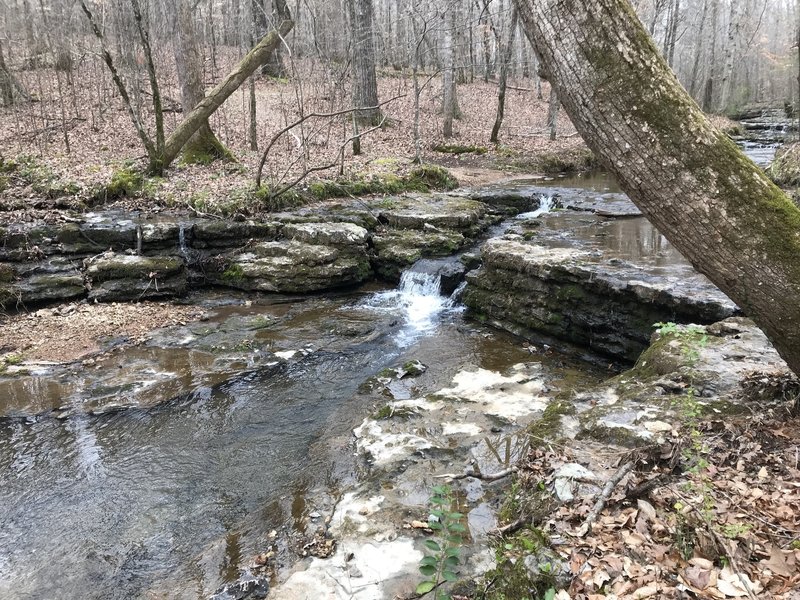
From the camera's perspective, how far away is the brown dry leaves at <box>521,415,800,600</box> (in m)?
2.27

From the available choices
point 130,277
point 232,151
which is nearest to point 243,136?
point 232,151

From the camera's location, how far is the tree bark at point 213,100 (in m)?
12.5

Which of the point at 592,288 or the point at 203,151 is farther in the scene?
the point at 203,151

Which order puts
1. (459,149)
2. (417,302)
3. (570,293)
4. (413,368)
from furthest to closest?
(459,149) → (417,302) → (570,293) → (413,368)

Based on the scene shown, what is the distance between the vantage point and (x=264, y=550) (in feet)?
12.5

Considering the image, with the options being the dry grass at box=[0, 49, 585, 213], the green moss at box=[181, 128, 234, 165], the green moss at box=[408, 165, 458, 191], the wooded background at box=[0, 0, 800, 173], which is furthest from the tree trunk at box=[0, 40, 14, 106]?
the green moss at box=[408, 165, 458, 191]

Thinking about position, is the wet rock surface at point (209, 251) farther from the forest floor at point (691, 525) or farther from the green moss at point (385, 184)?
the forest floor at point (691, 525)

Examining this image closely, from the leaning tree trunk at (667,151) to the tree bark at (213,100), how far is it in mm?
11542

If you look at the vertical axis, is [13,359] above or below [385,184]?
below

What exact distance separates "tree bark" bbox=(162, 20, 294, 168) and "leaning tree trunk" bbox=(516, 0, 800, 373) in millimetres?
11542

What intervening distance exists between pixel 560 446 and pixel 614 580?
56.6 inches

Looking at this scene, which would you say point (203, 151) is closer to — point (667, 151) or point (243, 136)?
point (243, 136)

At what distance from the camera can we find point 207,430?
5.65 metres

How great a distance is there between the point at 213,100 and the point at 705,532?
13720 millimetres
